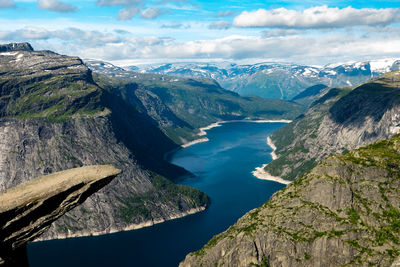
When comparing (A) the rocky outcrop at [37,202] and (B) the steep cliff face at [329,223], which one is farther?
(B) the steep cliff face at [329,223]

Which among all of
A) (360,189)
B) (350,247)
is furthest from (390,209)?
(350,247)

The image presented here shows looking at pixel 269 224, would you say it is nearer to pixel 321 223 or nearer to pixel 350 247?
pixel 321 223

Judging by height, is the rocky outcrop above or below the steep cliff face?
above

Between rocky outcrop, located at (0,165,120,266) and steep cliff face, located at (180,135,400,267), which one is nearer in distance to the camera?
rocky outcrop, located at (0,165,120,266)

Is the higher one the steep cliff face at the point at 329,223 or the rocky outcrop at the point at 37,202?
the rocky outcrop at the point at 37,202
